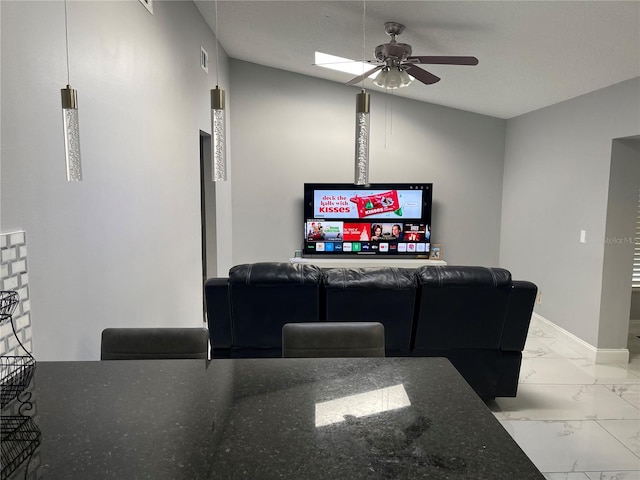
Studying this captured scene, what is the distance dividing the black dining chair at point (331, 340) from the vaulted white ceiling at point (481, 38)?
7.68ft

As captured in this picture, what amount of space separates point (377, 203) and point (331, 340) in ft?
14.9

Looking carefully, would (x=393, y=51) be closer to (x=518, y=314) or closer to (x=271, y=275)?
(x=271, y=275)

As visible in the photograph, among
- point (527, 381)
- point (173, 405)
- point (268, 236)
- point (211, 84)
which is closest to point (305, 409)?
point (173, 405)

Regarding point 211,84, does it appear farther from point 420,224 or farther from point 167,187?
point 420,224

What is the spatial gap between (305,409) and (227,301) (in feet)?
5.71

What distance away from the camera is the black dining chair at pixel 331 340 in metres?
1.74

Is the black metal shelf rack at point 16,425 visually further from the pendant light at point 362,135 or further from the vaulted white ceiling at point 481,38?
the vaulted white ceiling at point 481,38

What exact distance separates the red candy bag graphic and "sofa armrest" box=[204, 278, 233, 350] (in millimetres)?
3550

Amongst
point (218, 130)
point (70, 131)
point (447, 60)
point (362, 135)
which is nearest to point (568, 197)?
point (447, 60)

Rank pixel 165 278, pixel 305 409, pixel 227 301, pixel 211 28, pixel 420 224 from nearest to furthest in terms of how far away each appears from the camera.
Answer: pixel 305 409 → pixel 227 301 → pixel 165 278 → pixel 211 28 → pixel 420 224

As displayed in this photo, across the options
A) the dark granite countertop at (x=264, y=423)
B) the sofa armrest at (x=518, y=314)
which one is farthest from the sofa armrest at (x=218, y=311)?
the sofa armrest at (x=518, y=314)

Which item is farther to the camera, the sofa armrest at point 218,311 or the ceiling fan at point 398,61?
the ceiling fan at point 398,61

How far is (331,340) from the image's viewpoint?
175 cm

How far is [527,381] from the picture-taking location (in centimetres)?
362
